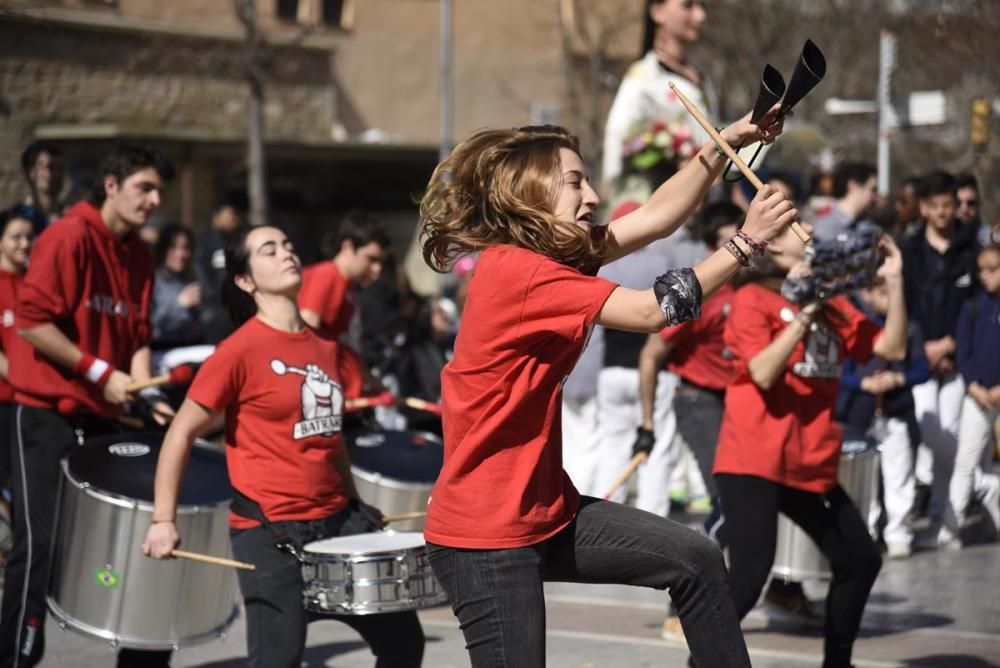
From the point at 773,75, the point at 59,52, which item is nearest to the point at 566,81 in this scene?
the point at 59,52

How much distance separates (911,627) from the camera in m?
6.96

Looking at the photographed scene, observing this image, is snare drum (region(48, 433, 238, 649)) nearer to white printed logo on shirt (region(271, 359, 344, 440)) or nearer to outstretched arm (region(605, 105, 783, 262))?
white printed logo on shirt (region(271, 359, 344, 440))

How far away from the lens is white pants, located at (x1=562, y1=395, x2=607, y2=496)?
30.8ft

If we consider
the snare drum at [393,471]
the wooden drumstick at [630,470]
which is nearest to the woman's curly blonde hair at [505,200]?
the wooden drumstick at [630,470]

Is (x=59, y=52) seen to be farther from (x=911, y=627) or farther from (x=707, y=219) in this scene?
(x=911, y=627)

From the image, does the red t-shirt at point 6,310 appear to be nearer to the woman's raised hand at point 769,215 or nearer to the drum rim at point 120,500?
the drum rim at point 120,500

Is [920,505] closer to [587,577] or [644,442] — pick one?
[644,442]

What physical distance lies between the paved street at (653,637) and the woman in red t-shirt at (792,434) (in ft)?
2.43

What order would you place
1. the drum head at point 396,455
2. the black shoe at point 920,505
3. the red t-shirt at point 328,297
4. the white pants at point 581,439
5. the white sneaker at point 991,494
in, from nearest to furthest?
the drum head at point 396,455 → the red t-shirt at point 328,297 → the white pants at point 581,439 → the white sneaker at point 991,494 → the black shoe at point 920,505

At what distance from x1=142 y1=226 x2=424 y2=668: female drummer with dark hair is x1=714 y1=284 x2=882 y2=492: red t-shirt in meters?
1.50

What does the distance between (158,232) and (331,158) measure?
16081 millimetres

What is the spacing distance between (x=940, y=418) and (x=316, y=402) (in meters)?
6.02

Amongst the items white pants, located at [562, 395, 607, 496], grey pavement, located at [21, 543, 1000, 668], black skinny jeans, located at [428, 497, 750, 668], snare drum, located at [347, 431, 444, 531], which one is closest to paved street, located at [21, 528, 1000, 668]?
grey pavement, located at [21, 543, 1000, 668]

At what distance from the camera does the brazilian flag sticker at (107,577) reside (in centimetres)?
560
